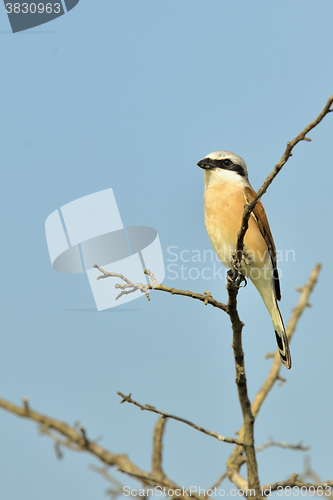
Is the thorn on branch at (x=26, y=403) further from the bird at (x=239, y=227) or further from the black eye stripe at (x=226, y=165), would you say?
the black eye stripe at (x=226, y=165)

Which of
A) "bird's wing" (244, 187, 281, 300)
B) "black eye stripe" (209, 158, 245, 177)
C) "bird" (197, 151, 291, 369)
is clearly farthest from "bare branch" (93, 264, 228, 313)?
"black eye stripe" (209, 158, 245, 177)

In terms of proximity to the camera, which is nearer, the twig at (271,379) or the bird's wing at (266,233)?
the twig at (271,379)

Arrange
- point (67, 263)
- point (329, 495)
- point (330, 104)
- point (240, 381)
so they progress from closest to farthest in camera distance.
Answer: point (330, 104), point (329, 495), point (240, 381), point (67, 263)

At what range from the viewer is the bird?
149 inches

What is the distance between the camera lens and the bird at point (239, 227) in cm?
380

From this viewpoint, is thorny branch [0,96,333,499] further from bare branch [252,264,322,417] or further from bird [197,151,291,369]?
bird [197,151,291,369]

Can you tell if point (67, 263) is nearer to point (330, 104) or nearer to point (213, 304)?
point (213, 304)

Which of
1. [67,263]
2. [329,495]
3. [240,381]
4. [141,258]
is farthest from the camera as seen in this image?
[67,263]

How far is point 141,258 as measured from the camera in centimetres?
373

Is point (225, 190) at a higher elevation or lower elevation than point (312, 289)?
higher

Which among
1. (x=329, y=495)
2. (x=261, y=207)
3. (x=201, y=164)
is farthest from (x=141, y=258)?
(x=329, y=495)

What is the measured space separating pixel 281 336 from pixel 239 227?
0.99 metres

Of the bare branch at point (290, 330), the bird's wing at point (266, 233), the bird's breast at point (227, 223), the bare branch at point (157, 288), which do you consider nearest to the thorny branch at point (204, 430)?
the bare branch at point (157, 288)

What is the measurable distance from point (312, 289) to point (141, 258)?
4.88 ft
